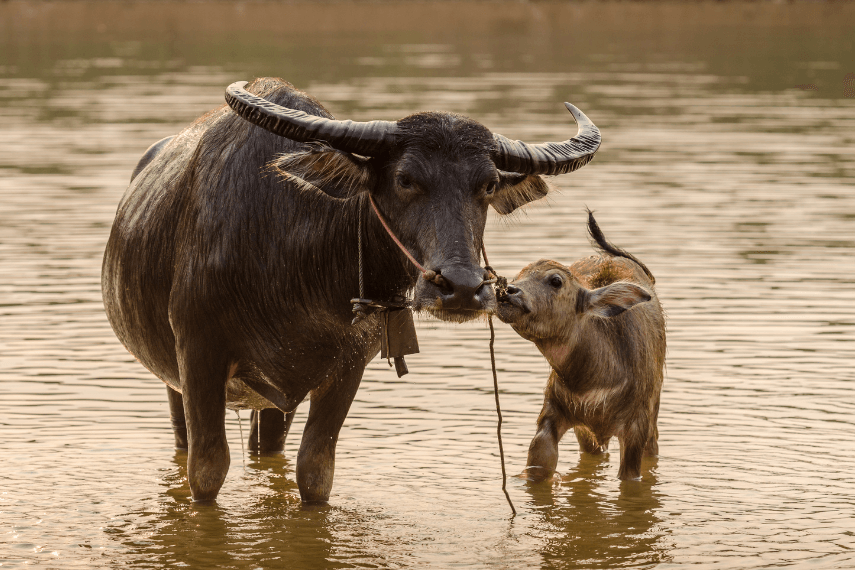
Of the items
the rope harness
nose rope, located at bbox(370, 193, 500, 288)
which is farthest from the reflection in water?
nose rope, located at bbox(370, 193, 500, 288)

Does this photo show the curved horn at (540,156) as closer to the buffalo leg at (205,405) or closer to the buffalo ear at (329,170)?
the buffalo ear at (329,170)

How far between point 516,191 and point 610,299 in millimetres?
1652

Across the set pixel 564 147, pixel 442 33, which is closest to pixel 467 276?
pixel 564 147

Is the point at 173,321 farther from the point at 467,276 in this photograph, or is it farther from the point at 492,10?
the point at 492,10

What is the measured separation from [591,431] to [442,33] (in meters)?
61.7

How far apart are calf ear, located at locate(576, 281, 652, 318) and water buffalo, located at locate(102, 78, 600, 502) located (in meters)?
1.18

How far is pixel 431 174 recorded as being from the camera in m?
6.01

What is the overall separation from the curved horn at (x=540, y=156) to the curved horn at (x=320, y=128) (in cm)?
52

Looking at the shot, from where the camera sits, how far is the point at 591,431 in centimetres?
834

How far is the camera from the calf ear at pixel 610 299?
25.9 ft

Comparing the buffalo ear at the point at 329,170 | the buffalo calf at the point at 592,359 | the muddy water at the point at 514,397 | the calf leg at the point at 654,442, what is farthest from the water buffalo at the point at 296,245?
the calf leg at the point at 654,442

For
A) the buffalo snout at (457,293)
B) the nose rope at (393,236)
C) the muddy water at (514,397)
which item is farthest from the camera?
the muddy water at (514,397)

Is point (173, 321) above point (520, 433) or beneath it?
above

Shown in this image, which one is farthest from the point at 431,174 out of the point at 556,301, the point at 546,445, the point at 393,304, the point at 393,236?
the point at 546,445
